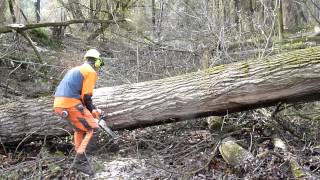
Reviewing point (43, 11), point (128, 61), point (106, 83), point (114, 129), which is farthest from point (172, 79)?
point (43, 11)

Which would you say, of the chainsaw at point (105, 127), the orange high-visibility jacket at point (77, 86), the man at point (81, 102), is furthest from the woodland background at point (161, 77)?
the orange high-visibility jacket at point (77, 86)

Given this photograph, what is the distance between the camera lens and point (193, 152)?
5422 millimetres

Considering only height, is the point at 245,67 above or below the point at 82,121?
above

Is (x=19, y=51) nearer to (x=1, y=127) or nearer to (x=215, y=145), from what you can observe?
(x=1, y=127)

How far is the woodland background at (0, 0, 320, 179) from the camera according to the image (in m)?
5.12

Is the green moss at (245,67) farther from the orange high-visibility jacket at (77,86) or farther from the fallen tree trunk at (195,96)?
the orange high-visibility jacket at (77,86)

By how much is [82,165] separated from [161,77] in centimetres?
316

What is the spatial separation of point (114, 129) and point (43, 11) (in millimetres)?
16424

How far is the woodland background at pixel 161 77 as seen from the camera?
5125 millimetres

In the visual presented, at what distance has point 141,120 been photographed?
18.8 ft

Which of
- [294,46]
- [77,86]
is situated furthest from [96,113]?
[294,46]

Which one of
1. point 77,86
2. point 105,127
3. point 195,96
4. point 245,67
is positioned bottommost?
point 105,127

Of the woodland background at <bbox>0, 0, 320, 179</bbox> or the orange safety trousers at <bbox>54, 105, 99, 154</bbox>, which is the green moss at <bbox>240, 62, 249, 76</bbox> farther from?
the orange safety trousers at <bbox>54, 105, 99, 154</bbox>

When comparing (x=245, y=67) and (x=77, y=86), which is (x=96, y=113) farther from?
(x=245, y=67)
